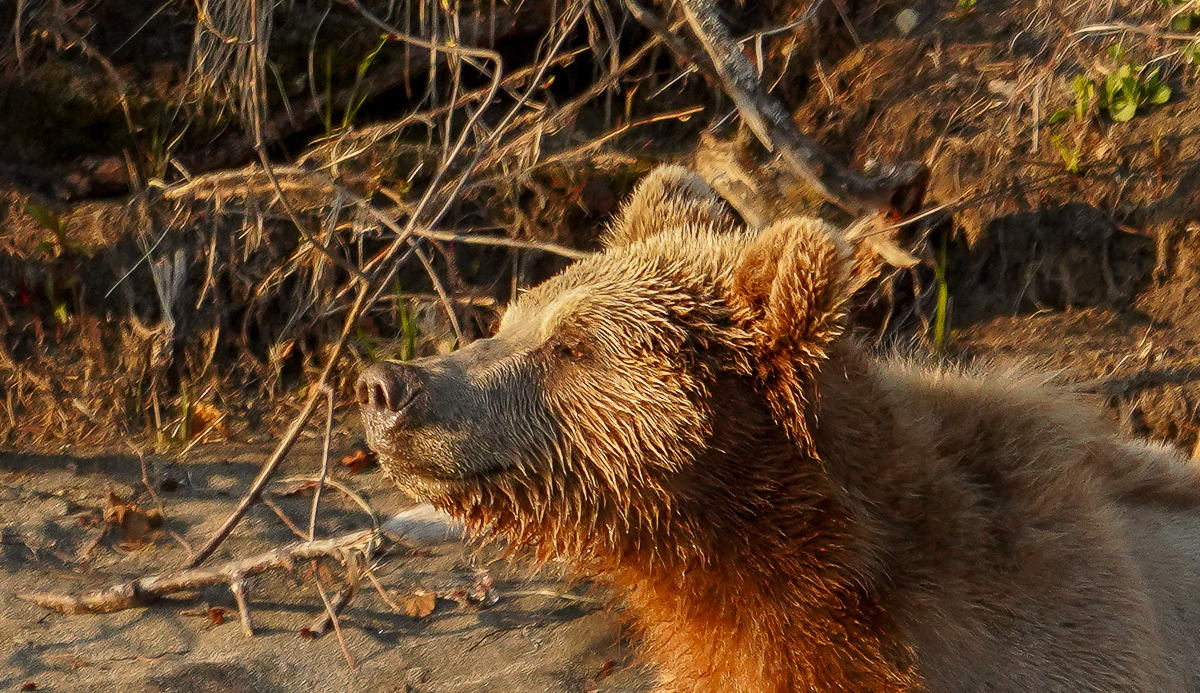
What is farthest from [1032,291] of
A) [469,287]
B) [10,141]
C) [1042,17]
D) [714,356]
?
[10,141]

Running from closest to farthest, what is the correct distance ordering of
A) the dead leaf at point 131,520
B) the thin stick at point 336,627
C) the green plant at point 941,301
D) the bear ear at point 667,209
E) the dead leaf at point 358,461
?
the bear ear at point 667,209 → the thin stick at point 336,627 → the dead leaf at point 131,520 → the green plant at point 941,301 → the dead leaf at point 358,461

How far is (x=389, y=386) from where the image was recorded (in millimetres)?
2531

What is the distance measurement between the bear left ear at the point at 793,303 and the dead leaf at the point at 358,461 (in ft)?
9.20

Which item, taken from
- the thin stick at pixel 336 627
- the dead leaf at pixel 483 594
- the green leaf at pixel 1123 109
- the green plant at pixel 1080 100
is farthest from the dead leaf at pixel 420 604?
the green leaf at pixel 1123 109

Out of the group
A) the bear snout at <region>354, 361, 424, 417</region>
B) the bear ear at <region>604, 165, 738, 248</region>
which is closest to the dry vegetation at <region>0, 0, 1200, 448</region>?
the bear ear at <region>604, 165, 738, 248</region>

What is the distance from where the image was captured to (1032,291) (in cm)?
517

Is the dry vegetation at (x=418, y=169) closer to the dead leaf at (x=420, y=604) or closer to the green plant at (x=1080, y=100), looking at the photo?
the green plant at (x=1080, y=100)

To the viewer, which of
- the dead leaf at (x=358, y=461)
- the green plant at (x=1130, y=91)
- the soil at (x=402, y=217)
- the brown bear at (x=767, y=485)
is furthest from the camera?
the green plant at (x=1130, y=91)

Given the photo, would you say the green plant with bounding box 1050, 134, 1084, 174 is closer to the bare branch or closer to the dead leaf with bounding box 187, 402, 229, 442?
the bare branch

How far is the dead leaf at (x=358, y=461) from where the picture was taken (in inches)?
199

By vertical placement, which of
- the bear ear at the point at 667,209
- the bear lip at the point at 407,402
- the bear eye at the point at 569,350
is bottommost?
the bear lip at the point at 407,402

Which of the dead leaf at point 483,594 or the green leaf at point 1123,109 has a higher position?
the green leaf at point 1123,109

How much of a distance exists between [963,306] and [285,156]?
3343mm

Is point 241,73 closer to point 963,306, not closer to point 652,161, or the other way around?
point 652,161
